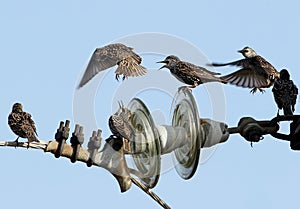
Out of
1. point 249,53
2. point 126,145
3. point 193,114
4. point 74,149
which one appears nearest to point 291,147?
point 193,114

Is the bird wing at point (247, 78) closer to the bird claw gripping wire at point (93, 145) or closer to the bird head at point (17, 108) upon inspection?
the bird head at point (17, 108)

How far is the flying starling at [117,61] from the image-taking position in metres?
5.11

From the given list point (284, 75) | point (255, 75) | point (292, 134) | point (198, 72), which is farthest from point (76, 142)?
point (255, 75)

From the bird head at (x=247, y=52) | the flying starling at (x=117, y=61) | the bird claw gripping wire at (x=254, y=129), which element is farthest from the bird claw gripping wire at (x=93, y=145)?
the bird head at (x=247, y=52)

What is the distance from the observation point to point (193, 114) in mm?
4449

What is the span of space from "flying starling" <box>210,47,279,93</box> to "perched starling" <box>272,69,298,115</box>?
0.34 meters

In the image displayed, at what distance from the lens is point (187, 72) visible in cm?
576

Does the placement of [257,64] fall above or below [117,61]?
above

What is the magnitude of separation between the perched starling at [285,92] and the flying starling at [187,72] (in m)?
0.40

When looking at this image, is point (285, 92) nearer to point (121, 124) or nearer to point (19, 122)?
point (121, 124)

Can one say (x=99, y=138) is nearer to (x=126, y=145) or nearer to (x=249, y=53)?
(x=126, y=145)

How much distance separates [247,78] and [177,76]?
109 cm

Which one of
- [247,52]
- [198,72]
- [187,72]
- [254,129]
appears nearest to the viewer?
[254,129]

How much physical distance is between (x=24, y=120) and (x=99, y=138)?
2.37 metres
